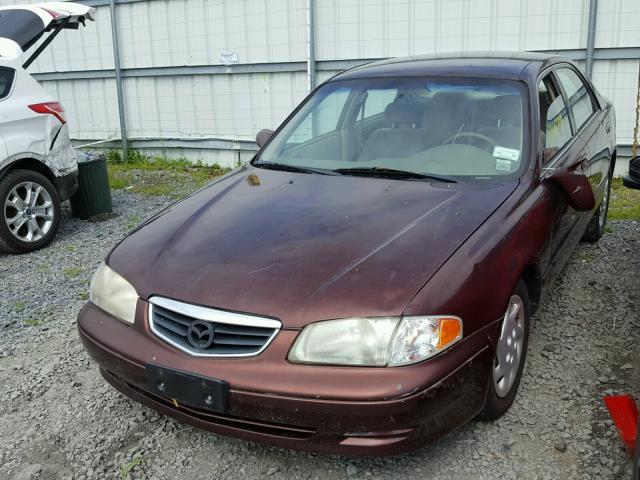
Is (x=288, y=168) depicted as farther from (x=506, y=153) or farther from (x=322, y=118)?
(x=506, y=153)

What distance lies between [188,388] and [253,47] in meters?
6.77

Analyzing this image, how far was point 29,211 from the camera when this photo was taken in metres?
5.71

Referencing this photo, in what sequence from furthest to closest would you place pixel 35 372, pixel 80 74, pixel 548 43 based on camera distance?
pixel 80 74 → pixel 548 43 → pixel 35 372

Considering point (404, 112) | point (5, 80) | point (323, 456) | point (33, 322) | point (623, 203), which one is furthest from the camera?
point (623, 203)

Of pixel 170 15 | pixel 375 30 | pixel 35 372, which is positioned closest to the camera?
pixel 35 372

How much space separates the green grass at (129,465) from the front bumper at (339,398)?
0.43 m

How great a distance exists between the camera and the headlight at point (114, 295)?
2.73m

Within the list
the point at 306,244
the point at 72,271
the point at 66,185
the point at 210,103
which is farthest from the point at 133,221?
the point at 306,244

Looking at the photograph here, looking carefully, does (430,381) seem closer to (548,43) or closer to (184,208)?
(184,208)

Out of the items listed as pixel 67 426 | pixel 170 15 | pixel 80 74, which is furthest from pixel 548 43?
pixel 80 74

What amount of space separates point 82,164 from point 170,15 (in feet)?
11.1

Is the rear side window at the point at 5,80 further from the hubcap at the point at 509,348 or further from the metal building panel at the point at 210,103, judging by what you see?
the hubcap at the point at 509,348

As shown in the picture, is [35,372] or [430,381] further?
[35,372]

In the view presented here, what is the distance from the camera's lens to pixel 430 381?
7.45 feet
